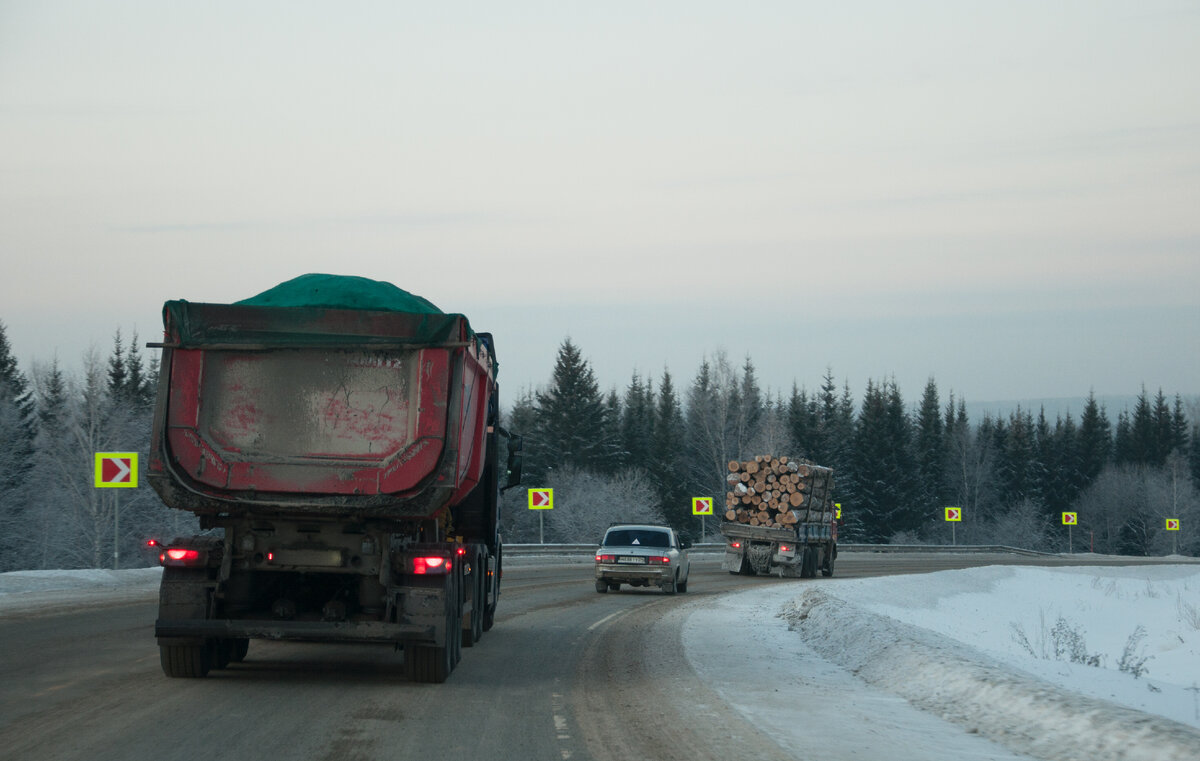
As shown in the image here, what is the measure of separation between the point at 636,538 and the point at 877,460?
72.3 meters

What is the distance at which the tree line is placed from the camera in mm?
80375

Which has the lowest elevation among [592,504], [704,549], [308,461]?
[704,549]

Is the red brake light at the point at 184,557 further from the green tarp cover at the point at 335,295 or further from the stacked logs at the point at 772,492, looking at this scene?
the stacked logs at the point at 772,492

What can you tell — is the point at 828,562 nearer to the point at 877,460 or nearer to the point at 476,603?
the point at 476,603

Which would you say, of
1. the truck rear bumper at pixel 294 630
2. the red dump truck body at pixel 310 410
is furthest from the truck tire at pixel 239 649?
the red dump truck body at pixel 310 410

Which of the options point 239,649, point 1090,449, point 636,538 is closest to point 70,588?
point 239,649

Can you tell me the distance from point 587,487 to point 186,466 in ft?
211

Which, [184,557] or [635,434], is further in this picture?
[635,434]

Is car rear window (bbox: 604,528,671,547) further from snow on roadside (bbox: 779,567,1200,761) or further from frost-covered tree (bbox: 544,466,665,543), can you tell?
frost-covered tree (bbox: 544,466,665,543)

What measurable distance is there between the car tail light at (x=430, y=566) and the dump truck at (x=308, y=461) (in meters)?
0.02

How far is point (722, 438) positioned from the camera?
76.8m

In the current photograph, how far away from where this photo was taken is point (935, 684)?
11.0 meters

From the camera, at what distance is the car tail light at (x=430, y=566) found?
11.0 metres

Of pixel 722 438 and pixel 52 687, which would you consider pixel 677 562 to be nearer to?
pixel 52 687
